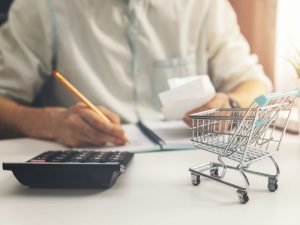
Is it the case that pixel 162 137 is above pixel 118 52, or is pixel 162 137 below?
below

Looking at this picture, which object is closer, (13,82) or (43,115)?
(43,115)

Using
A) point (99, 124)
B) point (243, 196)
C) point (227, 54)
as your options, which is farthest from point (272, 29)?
point (243, 196)

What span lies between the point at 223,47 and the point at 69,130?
59 centimetres

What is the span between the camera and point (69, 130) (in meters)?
0.76

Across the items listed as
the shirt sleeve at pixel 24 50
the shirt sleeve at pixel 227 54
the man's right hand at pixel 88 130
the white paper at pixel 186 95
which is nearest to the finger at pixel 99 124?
the man's right hand at pixel 88 130

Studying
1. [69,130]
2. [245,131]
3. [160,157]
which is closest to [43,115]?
[69,130]

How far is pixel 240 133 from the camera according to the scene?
49 cm

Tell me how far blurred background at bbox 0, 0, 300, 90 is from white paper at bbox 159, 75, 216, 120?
39 cm

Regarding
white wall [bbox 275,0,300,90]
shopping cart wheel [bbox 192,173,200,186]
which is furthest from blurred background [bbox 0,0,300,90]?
shopping cart wheel [bbox 192,173,200,186]

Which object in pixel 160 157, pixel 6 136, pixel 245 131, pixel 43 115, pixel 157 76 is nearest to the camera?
pixel 245 131

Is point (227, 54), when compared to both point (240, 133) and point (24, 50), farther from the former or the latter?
point (240, 133)

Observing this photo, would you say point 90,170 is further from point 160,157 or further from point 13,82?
point 13,82

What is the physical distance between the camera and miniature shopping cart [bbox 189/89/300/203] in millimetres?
467

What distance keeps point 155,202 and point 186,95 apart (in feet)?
1.13
